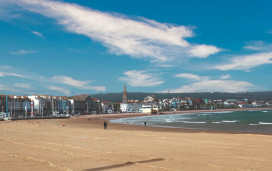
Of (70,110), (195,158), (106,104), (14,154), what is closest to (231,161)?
(195,158)

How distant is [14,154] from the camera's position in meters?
13.0

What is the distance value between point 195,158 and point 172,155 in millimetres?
1205

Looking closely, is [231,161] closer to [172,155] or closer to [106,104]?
[172,155]

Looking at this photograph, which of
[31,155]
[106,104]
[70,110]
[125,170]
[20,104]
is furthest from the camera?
[106,104]

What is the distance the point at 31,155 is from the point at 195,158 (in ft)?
24.2

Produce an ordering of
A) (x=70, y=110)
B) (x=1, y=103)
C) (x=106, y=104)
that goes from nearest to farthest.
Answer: (x=1, y=103)
(x=70, y=110)
(x=106, y=104)

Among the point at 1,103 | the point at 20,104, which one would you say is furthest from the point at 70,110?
the point at 1,103

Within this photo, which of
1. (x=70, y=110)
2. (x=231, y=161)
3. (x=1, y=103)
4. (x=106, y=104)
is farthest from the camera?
(x=106, y=104)

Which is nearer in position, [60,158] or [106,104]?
[60,158]

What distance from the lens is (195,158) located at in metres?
12.7

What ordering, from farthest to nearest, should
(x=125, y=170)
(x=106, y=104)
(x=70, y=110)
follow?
(x=106, y=104), (x=70, y=110), (x=125, y=170)

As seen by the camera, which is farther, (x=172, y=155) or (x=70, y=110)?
(x=70, y=110)

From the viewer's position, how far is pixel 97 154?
44.4 feet

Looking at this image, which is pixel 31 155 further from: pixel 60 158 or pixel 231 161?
pixel 231 161
